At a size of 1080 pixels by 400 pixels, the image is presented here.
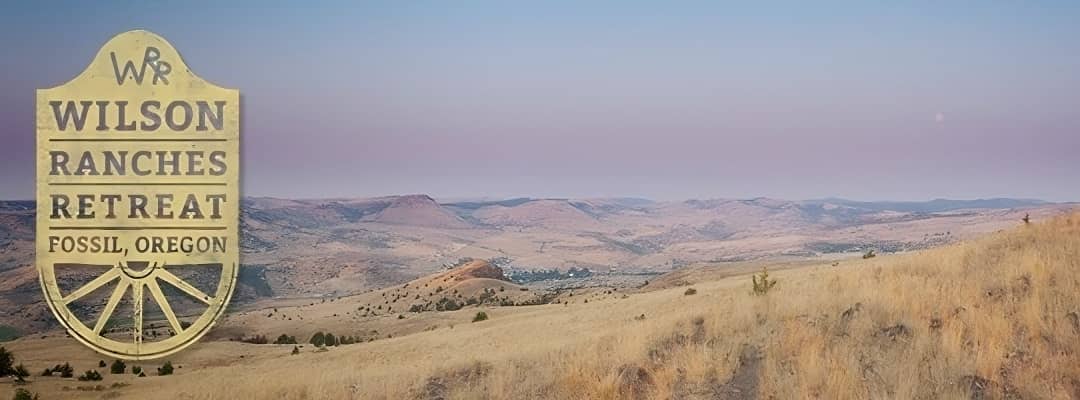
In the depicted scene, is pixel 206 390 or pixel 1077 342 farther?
pixel 206 390

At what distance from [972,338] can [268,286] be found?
8046 cm

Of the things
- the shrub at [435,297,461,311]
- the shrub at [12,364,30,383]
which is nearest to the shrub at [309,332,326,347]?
the shrub at [435,297,461,311]

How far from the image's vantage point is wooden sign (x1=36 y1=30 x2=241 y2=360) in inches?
345

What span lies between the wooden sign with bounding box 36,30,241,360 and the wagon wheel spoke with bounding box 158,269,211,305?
24 millimetres

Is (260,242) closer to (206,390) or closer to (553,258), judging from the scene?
(553,258)

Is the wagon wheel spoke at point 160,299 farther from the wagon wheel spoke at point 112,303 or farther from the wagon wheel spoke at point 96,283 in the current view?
the wagon wheel spoke at point 96,283

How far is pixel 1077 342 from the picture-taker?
703 centimetres

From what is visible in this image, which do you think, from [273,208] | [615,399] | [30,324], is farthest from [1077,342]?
[273,208]

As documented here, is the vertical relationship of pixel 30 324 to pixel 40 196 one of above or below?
below

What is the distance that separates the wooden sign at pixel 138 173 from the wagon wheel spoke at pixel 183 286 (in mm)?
24

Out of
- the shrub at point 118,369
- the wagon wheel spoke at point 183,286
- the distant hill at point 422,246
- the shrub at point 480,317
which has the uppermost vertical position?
the wagon wheel spoke at point 183,286

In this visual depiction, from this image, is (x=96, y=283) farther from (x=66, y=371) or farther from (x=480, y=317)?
(x=480, y=317)

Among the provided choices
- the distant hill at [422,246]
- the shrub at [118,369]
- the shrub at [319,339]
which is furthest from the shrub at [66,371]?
the distant hill at [422,246]

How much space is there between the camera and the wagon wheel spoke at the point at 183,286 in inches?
326
